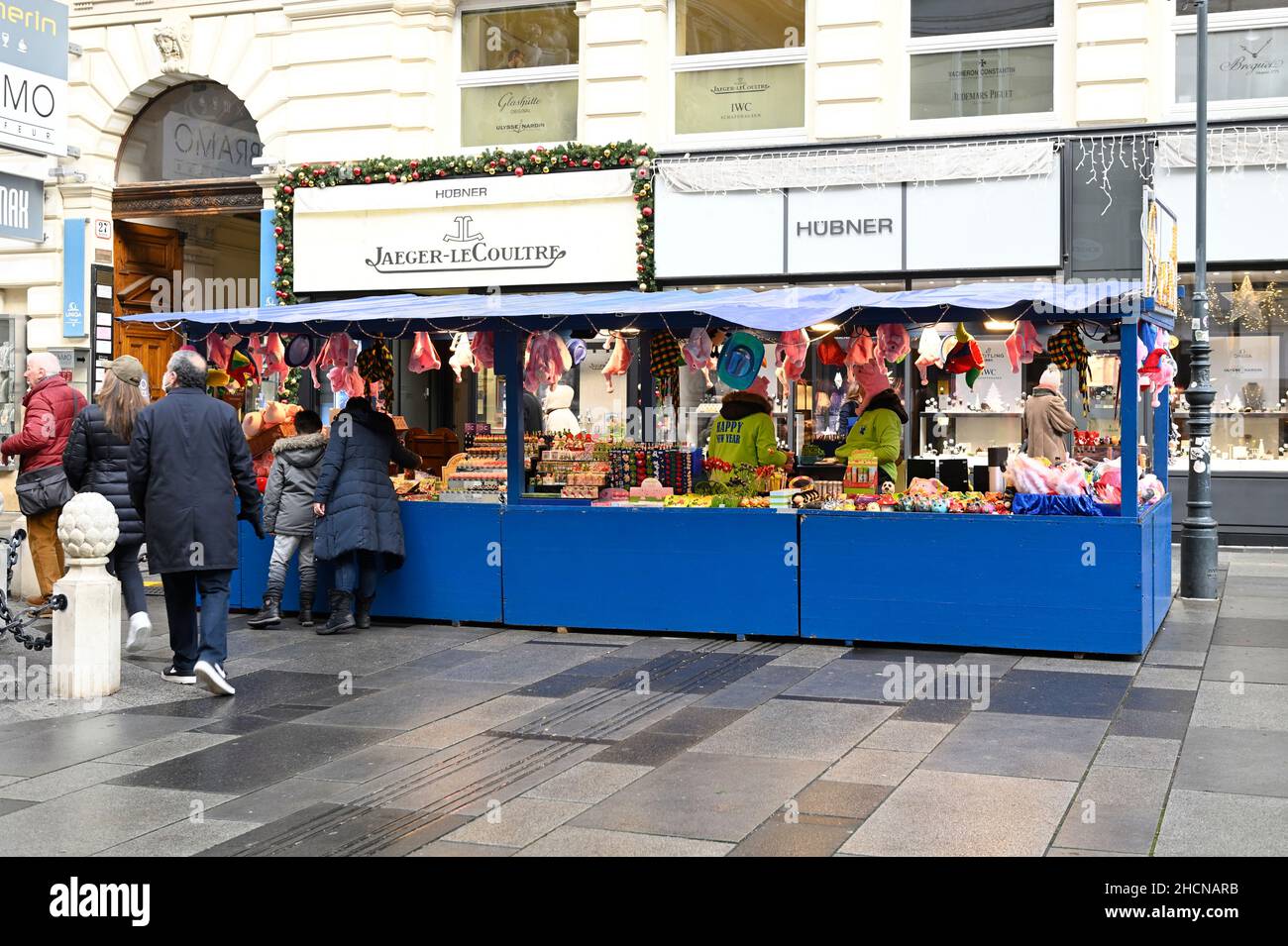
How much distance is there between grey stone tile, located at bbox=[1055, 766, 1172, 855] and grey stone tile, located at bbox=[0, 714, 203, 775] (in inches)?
189

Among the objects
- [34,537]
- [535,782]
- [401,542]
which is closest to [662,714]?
[535,782]

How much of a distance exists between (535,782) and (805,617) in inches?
168

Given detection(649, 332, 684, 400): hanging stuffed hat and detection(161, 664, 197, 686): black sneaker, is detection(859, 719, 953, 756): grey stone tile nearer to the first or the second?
detection(161, 664, 197, 686): black sneaker

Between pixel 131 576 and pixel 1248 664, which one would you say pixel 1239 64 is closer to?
pixel 1248 664

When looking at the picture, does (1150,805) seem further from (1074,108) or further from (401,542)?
(1074,108)

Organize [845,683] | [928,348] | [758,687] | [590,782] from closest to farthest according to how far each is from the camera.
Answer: [590,782]
[758,687]
[845,683]
[928,348]

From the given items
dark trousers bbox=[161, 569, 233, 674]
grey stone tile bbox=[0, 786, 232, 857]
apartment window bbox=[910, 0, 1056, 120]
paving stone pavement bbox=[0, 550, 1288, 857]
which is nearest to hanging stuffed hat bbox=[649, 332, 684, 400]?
paving stone pavement bbox=[0, 550, 1288, 857]

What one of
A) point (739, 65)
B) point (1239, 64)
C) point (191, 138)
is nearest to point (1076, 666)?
point (1239, 64)

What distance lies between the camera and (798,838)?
5707 mm

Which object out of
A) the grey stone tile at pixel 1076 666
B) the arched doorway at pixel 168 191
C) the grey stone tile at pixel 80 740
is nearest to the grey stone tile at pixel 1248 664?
the grey stone tile at pixel 1076 666

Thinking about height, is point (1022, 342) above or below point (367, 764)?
above

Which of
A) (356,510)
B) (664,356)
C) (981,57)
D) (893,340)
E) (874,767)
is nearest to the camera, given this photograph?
(874,767)

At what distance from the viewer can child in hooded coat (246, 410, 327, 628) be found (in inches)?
455

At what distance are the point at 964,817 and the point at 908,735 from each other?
158cm
